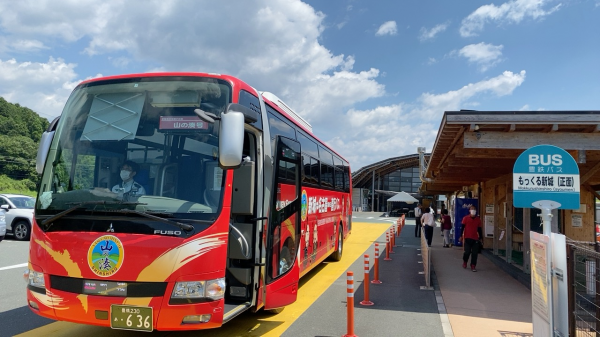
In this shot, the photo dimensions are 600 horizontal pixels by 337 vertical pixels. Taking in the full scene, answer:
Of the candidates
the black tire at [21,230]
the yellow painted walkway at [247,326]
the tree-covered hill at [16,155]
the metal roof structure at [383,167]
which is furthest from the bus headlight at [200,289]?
the metal roof structure at [383,167]

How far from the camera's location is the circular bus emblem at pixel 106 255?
4633 mm

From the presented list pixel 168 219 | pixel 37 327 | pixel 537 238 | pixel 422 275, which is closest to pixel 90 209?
pixel 168 219

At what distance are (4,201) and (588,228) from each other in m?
21.0

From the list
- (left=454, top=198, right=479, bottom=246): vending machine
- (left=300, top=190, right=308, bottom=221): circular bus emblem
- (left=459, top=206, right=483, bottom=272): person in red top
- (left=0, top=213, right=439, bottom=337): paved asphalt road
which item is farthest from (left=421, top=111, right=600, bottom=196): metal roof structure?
(left=454, top=198, right=479, bottom=246): vending machine

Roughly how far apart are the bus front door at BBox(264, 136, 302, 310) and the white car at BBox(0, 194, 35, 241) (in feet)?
43.3

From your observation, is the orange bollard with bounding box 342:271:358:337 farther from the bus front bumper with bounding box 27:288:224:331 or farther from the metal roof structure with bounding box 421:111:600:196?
the metal roof structure with bounding box 421:111:600:196

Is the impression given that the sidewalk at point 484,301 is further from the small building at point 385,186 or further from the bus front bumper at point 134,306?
the small building at point 385,186

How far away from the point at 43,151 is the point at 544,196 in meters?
6.41

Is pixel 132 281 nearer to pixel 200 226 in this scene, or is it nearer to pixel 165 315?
pixel 165 315

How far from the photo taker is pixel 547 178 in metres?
5.27

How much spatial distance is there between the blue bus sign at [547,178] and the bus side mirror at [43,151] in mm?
6022

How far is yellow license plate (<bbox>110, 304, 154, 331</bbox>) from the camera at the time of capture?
451 cm

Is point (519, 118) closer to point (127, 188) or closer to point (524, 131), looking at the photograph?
point (524, 131)

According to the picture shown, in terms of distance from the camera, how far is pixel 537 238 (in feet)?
16.1
